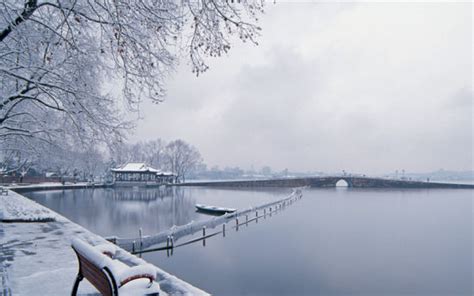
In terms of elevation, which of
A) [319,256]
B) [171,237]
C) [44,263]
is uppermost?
[44,263]

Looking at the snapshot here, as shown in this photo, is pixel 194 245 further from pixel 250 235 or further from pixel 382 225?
pixel 382 225

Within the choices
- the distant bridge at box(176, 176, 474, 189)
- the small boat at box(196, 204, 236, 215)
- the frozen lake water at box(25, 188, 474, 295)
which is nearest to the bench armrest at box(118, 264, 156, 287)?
the frozen lake water at box(25, 188, 474, 295)

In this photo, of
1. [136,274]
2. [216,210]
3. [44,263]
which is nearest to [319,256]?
[44,263]

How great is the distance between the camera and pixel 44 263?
741cm

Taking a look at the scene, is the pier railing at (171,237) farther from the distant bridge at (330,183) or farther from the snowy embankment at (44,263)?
the distant bridge at (330,183)

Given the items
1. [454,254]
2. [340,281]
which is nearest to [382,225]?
[454,254]

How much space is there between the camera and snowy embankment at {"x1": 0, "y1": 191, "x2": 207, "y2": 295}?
5805mm

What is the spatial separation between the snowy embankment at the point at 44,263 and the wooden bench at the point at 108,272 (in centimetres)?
124

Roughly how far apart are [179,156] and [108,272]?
95.1 meters

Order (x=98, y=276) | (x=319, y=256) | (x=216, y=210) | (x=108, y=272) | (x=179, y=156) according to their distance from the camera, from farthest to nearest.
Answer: (x=179, y=156) → (x=216, y=210) → (x=319, y=256) → (x=98, y=276) → (x=108, y=272)

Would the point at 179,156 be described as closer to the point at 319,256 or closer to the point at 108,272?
the point at 319,256

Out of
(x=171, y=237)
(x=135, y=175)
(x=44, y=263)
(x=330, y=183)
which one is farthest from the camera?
(x=330, y=183)

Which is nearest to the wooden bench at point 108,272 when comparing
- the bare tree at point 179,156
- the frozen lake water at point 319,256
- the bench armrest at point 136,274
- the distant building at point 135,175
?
the bench armrest at point 136,274

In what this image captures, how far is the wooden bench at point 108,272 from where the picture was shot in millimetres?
3922
